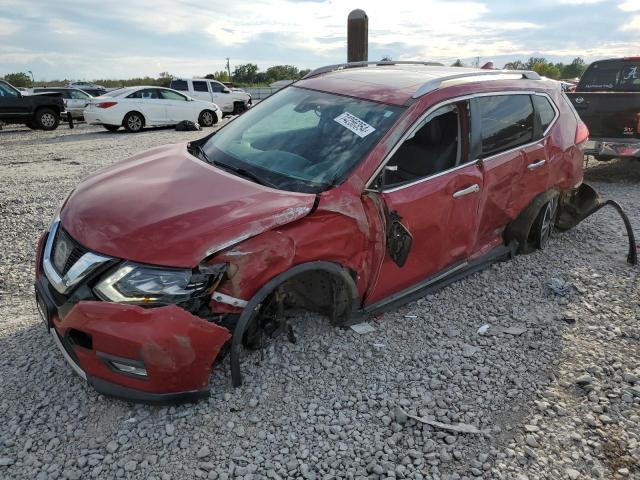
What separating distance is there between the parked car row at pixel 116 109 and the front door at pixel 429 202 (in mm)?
14399

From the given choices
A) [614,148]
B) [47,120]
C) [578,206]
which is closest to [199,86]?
[47,120]

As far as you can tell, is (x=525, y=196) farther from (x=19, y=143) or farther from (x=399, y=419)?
(x=19, y=143)

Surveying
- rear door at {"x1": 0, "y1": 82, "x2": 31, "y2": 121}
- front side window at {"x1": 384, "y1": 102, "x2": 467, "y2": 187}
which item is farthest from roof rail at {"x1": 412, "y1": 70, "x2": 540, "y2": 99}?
rear door at {"x1": 0, "y1": 82, "x2": 31, "y2": 121}

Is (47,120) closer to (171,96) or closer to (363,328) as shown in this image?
(171,96)

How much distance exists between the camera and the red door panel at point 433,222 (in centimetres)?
323

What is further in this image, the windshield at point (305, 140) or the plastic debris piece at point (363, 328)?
the plastic debris piece at point (363, 328)

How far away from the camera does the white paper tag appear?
3.23 m

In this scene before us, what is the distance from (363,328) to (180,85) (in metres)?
19.5

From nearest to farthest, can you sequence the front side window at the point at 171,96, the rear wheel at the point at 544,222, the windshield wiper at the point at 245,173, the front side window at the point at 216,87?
the windshield wiper at the point at 245,173 < the rear wheel at the point at 544,222 < the front side window at the point at 171,96 < the front side window at the point at 216,87

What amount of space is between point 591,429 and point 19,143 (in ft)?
49.2

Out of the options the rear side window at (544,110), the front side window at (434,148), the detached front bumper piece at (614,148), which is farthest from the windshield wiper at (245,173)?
the detached front bumper piece at (614,148)

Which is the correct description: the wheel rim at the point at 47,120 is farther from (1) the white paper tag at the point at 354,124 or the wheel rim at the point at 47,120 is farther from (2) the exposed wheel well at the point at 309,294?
(2) the exposed wheel well at the point at 309,294

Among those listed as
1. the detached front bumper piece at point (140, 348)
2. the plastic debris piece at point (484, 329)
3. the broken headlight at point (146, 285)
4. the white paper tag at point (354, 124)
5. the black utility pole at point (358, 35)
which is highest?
the black utility pole at point (358, 35)

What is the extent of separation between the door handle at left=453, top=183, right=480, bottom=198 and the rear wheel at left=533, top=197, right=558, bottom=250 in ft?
3.86
